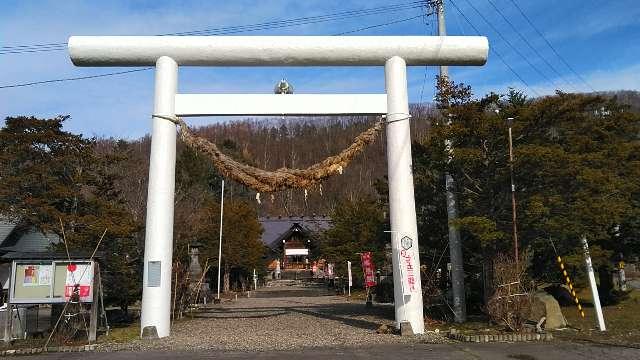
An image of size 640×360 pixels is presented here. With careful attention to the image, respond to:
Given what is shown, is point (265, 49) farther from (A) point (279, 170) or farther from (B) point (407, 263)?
(B) point (407, 263)

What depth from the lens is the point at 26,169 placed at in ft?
50.5

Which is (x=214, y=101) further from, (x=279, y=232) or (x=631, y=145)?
(x=279, y=232)

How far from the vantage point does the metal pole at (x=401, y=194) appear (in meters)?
11.8

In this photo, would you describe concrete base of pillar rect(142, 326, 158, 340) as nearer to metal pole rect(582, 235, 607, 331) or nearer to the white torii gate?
the white torii gate

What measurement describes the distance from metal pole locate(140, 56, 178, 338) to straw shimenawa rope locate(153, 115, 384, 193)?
506 millimetres

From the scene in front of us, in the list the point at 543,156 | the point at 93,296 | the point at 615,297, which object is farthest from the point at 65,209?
the point at 615,297

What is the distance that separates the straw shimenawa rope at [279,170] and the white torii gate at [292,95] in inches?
23.5

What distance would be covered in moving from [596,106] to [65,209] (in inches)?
638

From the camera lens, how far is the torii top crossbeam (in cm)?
1248

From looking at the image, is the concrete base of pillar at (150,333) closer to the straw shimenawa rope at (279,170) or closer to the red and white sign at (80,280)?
the red and white sign at (80,280)

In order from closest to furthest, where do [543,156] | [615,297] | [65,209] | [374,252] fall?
[543,156] < [65,209] < [615,297] < [374,252]

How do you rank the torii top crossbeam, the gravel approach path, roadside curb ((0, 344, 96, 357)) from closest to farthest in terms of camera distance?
1. roadside curb ((0, 344, 96, 357))
2. the gravel approach path
3. the torii top crossbeam

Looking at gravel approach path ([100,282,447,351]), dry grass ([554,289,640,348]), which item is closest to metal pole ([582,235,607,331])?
dry grass ([554,289,640,348])

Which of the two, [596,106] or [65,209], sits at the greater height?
[596,106]
